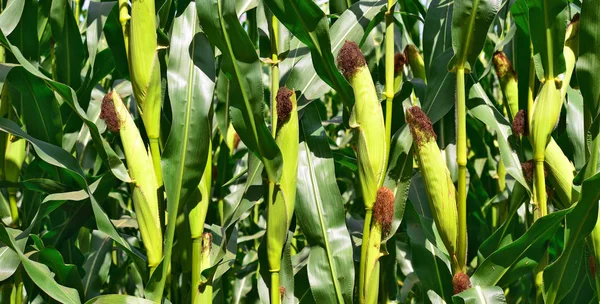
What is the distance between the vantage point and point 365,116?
1.50 metres

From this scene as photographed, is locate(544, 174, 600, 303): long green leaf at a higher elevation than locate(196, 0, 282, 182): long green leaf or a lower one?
lower

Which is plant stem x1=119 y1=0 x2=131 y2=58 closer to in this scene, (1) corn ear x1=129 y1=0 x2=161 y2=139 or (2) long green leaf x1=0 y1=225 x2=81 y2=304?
(1) corn ear x1=129 y1=0 x2=161 y2=139

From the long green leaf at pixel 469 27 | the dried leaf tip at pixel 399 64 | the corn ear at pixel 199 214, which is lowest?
the corn ear at pixel 199 214

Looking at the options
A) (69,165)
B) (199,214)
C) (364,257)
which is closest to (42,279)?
(69,165)

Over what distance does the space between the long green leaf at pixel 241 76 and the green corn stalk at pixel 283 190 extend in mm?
41

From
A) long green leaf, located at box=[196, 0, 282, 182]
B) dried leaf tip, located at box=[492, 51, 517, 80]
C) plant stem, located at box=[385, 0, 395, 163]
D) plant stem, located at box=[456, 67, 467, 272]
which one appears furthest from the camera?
dried leaf tip, located at box=[492, 51, 517, 80]

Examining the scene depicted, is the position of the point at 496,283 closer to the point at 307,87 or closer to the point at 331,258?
the point at 331,258

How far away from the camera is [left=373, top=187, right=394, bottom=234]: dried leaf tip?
4.89 ft

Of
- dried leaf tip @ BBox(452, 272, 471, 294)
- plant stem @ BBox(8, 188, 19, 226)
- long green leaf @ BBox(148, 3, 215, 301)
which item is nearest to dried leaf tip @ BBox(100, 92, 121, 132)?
long green leaf @ BBox(148, 3, 215, 301)

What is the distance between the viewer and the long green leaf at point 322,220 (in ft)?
5.35

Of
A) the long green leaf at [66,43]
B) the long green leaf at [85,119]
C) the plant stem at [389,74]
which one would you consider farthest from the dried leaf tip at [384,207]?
the long green leaf at [66,43]

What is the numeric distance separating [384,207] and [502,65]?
2.15ft

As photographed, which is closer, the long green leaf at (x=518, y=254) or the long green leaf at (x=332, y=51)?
the long green leaf at (x=518, y=254)

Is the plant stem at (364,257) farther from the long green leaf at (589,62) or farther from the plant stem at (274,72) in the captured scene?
the long green leaf at (589,62)
